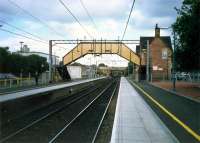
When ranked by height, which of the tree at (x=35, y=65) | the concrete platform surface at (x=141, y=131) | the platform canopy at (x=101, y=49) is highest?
the platform canopy at (x=101, y=49)

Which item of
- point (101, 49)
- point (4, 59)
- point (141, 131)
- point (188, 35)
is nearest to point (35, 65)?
point (4, 59)

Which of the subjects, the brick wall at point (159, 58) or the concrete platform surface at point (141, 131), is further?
the brick wall at point (159, 58)

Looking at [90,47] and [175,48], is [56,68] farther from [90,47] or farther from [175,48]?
[175,48]

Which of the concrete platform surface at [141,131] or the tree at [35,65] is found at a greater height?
the tree at [35,65]

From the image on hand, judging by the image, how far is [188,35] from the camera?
4256 cm

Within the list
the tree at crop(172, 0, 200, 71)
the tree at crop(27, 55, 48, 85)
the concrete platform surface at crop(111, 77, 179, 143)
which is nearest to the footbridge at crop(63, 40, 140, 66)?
the tree at crop(27, 55, 48, 85)

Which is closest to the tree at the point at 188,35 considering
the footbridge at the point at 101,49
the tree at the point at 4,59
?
the footbridge at the point at 101,49

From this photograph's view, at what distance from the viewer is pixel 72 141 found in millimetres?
13359

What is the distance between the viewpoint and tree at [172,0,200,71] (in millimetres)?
40969

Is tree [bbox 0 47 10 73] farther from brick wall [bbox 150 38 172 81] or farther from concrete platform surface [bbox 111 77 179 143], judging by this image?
concrete platform surface [bbox 111 77 179 143]

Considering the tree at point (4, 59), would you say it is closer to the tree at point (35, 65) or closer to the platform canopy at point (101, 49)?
the tree at point (35, 65)

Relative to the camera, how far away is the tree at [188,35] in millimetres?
40969

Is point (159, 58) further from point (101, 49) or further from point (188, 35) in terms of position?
point (188, 35)

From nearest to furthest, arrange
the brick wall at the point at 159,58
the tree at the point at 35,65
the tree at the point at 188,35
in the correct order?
the tree at the point at 188,35
the tree at the point at 35,65
the brick wall at the point at 159,58
